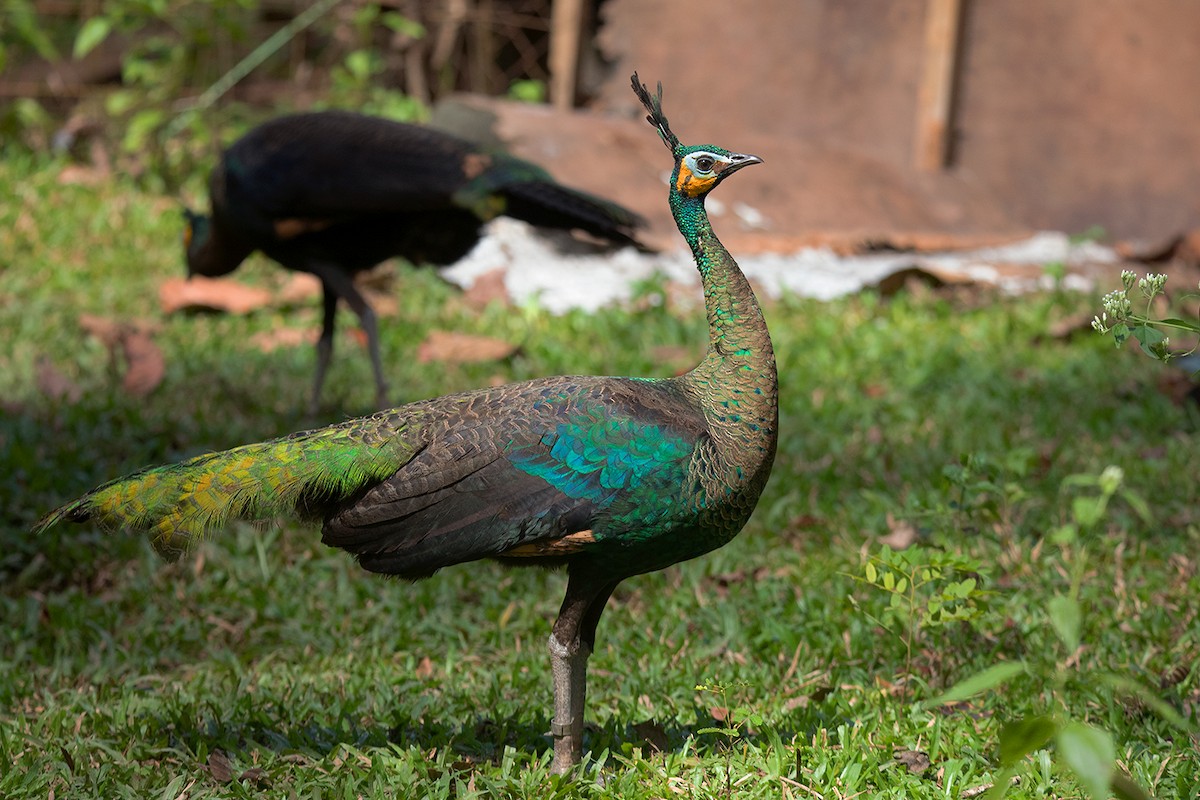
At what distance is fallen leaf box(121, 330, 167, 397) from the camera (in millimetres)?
5543

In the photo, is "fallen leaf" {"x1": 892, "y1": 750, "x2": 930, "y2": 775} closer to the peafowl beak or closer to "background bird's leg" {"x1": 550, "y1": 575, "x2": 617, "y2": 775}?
"background bird's leg" {"x1": 550, "y1": 575, "x2": 617, "y2": 775}

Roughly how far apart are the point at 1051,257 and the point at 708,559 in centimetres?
405

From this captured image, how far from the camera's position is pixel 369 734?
319 cm

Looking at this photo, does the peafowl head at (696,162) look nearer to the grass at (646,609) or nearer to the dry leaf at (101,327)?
the grass at (646,609)

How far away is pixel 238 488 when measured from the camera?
2.80 m

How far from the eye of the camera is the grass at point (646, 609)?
9.87ft

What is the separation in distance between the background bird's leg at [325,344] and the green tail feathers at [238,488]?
254 centimetres

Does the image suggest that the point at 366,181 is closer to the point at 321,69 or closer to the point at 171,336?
the point at 171,336

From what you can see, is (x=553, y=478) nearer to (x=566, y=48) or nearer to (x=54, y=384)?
Answer: (x=54, y=384)

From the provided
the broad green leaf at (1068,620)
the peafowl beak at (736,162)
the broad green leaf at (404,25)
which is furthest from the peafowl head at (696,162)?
the broad green leaf at (404,25)

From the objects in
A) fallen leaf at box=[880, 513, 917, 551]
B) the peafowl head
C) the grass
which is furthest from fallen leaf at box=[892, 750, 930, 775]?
the peafowl head

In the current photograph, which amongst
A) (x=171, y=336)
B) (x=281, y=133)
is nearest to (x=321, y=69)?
(x=171, y=336)

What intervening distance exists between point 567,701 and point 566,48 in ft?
20.3

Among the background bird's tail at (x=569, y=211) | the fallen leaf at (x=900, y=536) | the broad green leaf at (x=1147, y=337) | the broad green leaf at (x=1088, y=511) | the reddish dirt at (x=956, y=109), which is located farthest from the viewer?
the reddish dirt at (x=956, y=109)
